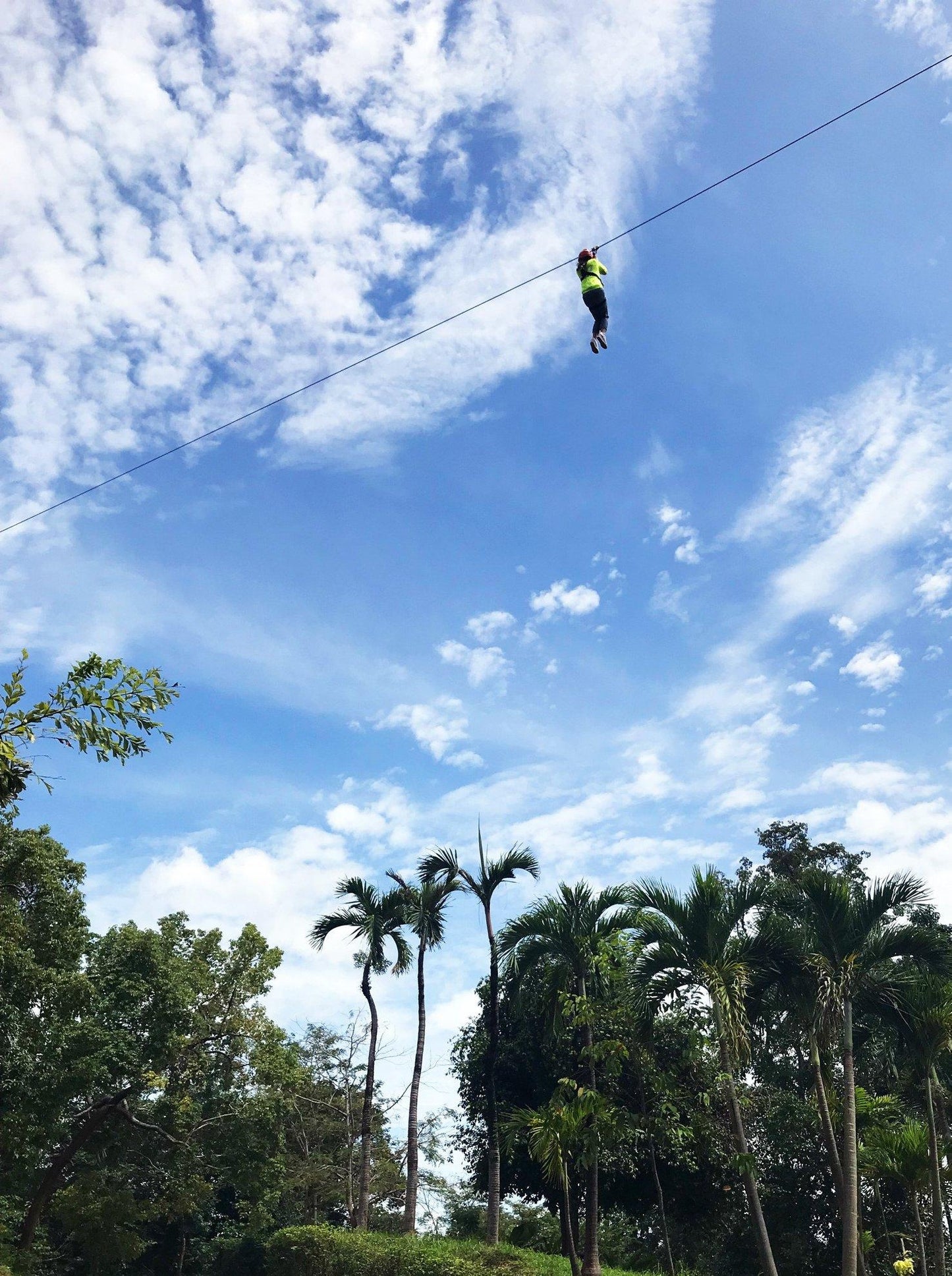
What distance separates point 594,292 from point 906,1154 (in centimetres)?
1460

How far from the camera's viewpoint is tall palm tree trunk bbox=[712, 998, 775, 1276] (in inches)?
539

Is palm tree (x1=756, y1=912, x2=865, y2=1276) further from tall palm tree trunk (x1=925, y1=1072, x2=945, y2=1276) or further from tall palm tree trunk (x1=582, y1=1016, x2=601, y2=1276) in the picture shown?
tall palm tree trunk (x1=582, y1=1016, x2=601, y2=1276)

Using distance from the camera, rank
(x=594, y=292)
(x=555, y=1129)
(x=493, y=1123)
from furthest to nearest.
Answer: (x=493, y=1123)
(x=555, y=1129)
(x=594, y=292)

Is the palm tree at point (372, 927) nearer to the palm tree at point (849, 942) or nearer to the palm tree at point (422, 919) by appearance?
the palm tree at point (422, 919)

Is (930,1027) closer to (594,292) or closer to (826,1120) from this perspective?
(826,1120)

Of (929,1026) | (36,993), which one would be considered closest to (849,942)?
(929,1026)

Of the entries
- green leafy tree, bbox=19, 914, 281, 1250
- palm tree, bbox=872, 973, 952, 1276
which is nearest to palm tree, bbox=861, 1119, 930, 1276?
palm tree, bbox=872, 973, 952, 1276

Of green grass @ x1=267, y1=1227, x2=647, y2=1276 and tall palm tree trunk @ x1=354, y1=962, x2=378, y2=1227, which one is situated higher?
tall palm tree trunk @ x1=354, y1=962, x2=378, y2=1227

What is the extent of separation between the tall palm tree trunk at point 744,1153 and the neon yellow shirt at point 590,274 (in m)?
10.7

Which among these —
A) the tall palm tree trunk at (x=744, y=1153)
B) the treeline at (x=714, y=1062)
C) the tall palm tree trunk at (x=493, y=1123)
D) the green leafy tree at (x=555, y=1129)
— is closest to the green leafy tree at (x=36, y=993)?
the treeline at (x=714, y=1062)

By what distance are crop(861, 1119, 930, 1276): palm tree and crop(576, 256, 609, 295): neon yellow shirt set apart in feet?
47.2

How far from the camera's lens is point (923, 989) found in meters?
14.6

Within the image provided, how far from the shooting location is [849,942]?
1491cm

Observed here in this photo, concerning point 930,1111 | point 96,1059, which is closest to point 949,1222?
point 930,1111
